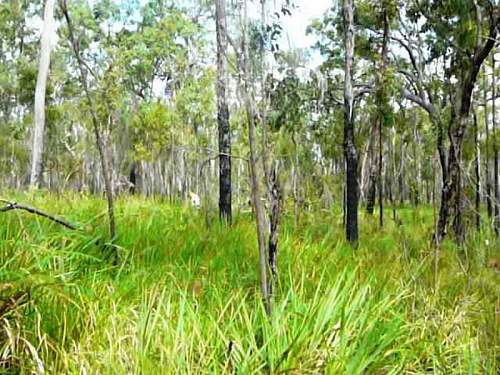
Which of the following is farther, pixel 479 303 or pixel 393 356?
pixel 479 303

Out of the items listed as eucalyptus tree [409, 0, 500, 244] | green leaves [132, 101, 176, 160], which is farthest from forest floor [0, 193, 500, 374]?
green leaves [132, 101, 176, 160]

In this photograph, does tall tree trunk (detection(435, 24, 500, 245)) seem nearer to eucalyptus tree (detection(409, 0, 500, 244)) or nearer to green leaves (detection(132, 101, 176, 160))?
eucalyptus tree (detection(409, 0, 500, 244))

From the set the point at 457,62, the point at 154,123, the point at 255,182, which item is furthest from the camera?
the point at 154,123

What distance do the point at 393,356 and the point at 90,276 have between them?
6.57ft

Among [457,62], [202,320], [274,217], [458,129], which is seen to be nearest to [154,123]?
[457,62]

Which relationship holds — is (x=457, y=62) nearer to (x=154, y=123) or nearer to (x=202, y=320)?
(x=202, y=320)

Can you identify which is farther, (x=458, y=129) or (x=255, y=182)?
(x=458, y=129)

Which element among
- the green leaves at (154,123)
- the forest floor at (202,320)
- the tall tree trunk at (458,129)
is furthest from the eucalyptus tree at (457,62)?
the green leaves at (154,123)

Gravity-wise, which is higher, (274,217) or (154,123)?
(154,123)

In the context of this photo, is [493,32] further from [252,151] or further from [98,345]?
[98,345]

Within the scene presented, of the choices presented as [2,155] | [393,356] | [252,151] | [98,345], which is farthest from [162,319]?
[2,155]

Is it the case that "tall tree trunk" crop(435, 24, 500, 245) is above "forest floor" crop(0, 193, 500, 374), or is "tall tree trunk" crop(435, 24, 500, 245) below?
above

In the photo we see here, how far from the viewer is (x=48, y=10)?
16188 millimetres

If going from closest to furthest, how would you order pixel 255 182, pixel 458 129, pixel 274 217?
pixel 255 182
pixel 274 217
pixel 458 129
